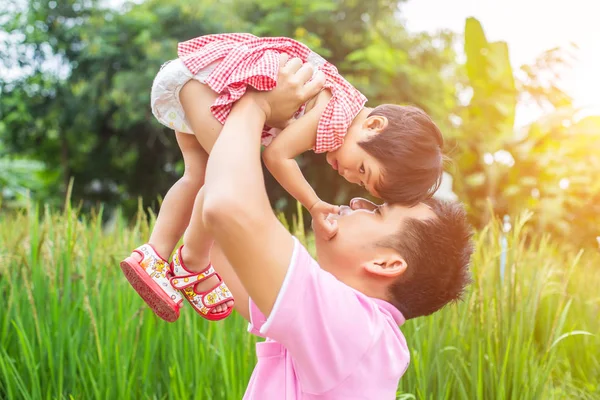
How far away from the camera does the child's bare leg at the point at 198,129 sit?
1329 mm

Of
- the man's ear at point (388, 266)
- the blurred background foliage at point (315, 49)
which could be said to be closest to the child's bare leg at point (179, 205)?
the man's ear at point (388, 266)

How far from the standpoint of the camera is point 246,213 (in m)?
1.07

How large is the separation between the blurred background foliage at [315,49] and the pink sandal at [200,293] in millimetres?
5848

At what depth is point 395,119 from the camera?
57.1 inches

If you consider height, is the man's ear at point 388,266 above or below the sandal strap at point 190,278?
above

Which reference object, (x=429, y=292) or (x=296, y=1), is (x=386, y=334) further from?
(x=296, y=1)

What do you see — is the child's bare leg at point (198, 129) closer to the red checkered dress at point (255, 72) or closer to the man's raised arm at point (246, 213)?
the red checkered dress at point (255, 72)

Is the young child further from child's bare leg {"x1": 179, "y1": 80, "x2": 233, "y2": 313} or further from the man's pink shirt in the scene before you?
the man's pink shirt

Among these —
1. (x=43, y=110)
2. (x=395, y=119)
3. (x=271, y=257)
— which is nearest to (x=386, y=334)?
(x=271, y=257)

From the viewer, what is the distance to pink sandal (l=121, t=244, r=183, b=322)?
1564 millimetres

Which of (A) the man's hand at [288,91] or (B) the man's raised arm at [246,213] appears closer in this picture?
(B) the man's raised arm at [246,213]

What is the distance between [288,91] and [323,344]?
1.58 ft

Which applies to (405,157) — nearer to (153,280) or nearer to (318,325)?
(318,325)

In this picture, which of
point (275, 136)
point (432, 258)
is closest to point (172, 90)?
point (275, 136)
